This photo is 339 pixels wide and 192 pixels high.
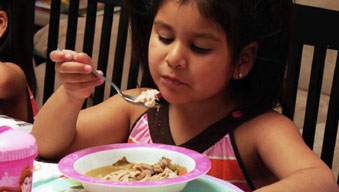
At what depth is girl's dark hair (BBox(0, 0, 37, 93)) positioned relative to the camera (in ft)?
5.23

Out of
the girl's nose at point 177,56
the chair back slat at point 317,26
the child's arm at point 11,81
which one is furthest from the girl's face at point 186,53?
the child's arm at point 11,81

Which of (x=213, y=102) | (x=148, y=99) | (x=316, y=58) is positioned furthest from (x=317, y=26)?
(x=148, y=99)

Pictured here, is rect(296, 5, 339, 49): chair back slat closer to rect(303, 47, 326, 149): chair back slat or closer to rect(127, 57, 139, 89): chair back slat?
rect(303, 47, 326, 149): chair back slat

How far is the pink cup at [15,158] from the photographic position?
58cm

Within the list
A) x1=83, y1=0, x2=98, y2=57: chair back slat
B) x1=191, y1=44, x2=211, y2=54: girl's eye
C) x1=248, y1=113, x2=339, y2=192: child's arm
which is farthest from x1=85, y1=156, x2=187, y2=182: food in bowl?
x1=83, y1=0, x2=98, y2=57: chair back slat

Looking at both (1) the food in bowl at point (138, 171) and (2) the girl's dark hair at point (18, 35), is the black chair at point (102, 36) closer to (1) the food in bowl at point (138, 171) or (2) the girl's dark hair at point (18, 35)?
(2) the girl's dark hair at point (18, 35)

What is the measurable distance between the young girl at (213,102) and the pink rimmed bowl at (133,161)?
0.56ft

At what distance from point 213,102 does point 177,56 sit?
27cm

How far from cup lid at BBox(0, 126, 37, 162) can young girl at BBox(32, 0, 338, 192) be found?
13.5 inches

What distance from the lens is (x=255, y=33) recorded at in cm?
108

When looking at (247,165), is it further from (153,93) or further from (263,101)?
(153,93)

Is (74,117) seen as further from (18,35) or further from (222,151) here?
(18,35)

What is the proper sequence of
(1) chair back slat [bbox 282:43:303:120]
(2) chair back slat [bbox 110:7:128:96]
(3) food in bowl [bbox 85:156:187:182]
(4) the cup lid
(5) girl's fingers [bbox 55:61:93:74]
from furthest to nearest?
(2) chair back slat [bbox 110:7:128:96], (1) chair back slat [bbox 282:43:303:120], (5) girl's fingers [bbox 55:61:93:74], (3) food in bowl [bbox 85:156:187:182], (4) the cup lid

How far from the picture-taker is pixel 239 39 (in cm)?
106
